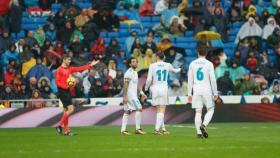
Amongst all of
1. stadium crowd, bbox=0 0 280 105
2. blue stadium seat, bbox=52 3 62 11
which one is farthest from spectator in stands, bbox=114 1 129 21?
blue stadium seat, bbox=52 3 62 11

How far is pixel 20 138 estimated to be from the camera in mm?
20031

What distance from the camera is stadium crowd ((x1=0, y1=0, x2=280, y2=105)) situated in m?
31.3

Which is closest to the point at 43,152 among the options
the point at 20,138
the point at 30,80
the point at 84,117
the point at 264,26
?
the point at 20,138

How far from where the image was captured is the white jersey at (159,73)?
2197 centimetres

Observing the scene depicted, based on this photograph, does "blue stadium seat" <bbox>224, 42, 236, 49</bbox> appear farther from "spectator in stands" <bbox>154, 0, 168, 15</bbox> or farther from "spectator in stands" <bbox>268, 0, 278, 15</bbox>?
"spectator in stands" <bbox>154, 0, 168, 15</bbox>

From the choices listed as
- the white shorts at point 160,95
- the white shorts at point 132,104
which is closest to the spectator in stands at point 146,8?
the white shorts at point 132,104

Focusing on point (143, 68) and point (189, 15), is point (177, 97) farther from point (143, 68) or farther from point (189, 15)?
point (189, 15)

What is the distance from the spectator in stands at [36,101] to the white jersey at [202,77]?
10.8 m

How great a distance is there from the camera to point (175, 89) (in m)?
31.3

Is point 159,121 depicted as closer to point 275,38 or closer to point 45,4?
point 275,38

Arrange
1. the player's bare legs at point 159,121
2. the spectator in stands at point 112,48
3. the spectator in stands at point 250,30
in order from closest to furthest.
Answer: the player's bare legs at point 159,121, the spectator in stands at point 112,48, the spectator in stands at point 250,30

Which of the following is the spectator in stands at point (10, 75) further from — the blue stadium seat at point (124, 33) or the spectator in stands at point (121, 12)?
the spectator in stands at point (121, 12)

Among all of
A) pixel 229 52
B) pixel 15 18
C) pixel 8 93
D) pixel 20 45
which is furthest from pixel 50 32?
pixel 229 52

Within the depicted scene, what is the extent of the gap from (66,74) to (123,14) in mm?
15235
